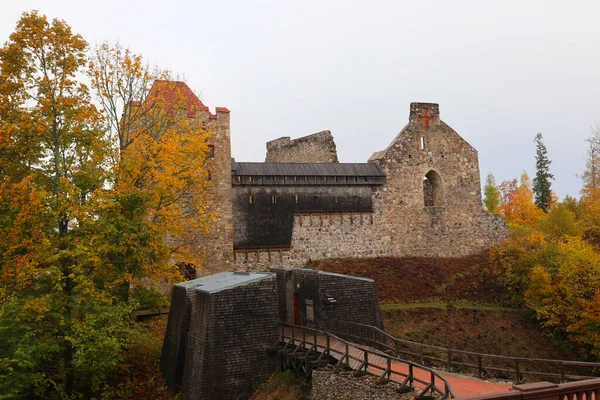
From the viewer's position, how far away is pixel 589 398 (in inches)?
267

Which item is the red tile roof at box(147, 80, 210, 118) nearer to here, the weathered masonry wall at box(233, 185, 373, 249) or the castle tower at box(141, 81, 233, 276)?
the castle tower at box(141, 81, 233, 276)

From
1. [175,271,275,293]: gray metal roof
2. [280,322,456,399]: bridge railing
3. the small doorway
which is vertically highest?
[175,271,275,293]: gray metal roof

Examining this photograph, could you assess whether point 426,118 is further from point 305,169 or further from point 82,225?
point 82,225

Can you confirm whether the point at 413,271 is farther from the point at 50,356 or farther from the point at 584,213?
the point at 50,356

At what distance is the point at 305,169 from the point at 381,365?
1425 cm

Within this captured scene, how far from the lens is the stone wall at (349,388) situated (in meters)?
11.0

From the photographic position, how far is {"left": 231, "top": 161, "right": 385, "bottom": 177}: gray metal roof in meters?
24.8

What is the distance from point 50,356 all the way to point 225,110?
13.2 meters

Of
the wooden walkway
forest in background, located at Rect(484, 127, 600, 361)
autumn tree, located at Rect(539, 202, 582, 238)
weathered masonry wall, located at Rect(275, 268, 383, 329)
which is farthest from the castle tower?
autumn tree, located at Rect(539, 202, 582, 238)

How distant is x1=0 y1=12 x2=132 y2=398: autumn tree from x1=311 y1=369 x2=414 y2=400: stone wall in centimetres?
589

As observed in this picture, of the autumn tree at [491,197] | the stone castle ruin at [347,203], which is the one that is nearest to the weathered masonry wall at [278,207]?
the stone castle ruin at [347,203]

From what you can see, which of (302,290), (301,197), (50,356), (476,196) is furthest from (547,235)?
(50,356)

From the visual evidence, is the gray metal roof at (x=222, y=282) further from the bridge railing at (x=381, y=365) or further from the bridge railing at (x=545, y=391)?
the bridge railing at (x=545, y=391)

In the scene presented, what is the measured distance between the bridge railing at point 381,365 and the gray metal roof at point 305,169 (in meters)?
10.4
